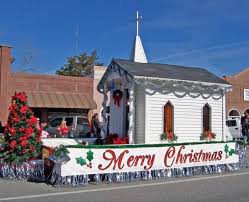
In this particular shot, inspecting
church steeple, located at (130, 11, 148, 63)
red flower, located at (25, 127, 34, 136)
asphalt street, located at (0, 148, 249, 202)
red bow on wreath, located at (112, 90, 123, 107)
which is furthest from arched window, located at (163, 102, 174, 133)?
church steeple, located at (130, 11, 148, 63)

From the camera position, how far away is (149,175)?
1249 centimetres

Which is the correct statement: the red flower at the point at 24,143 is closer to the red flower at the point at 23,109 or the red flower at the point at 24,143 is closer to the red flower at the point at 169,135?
the red flower at the point at 23,109

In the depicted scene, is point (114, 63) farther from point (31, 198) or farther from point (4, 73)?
point (4, 73)

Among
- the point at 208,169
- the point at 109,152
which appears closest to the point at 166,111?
the point at 208,169

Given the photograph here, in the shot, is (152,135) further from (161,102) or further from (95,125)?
(95,125)

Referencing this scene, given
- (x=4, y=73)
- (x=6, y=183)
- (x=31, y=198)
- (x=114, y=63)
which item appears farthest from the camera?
(x=4, y=73)

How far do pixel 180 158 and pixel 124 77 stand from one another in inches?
183

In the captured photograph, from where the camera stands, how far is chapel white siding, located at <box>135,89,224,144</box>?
1595cm

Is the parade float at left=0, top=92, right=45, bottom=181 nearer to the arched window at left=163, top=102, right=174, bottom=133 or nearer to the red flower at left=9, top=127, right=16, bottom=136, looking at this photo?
the red flower at left=9, top=127, right=16, bottom=136

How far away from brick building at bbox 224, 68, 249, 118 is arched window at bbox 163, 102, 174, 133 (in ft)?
108

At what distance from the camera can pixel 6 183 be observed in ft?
37.6

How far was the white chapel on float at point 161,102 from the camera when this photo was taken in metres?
16.0

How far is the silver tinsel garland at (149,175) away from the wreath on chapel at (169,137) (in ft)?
8.19

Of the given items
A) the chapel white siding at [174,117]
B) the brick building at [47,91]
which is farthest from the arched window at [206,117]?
the brick building at [47,91]
